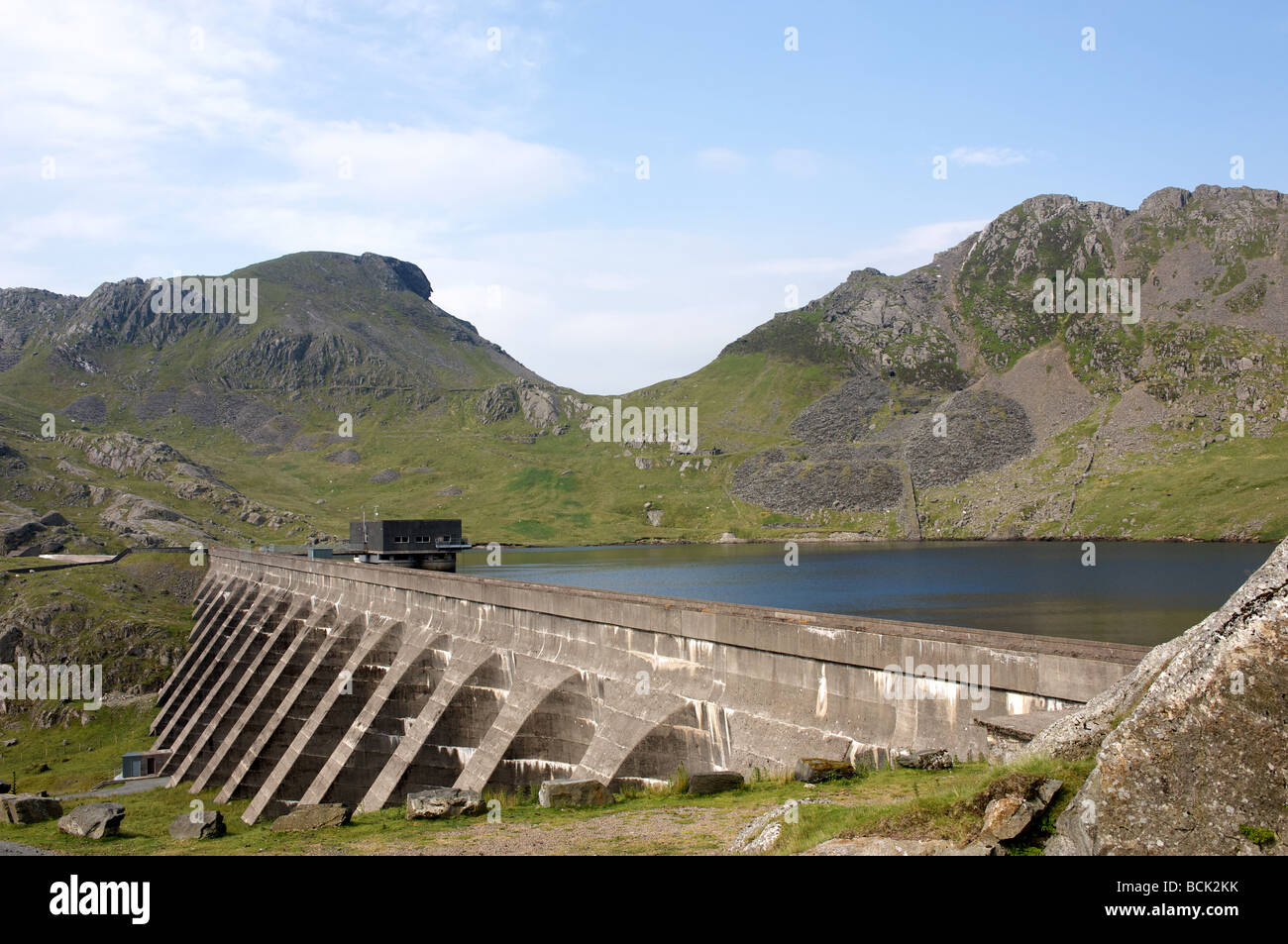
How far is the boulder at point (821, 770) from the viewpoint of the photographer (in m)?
16.4

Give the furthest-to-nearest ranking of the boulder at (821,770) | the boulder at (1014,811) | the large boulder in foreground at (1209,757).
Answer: the boulder at (821,770), the boulder at (1014,811), the large boulder in foreground at (1209,757)

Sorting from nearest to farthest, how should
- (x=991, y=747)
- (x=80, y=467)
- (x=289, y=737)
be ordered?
(x=991, y=747)
(x=289, y=737)
(x=80, y=467)

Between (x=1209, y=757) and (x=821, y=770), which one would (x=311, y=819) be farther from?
(x=1209, y=757)

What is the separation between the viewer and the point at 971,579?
360 feet

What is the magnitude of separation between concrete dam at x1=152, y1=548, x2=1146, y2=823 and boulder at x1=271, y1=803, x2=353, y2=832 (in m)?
5.68

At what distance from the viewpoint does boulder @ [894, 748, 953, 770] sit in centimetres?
1567

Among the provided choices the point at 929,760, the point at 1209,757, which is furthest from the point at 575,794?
the point at 1209,757

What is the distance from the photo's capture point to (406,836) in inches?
651

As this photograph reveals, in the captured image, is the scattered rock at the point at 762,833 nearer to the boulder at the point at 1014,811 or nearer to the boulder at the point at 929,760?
the boulder at the point at 1014,811

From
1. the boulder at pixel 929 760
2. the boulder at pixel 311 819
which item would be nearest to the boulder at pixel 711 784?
the boulder at pixel 929 760

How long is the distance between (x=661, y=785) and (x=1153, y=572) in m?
108

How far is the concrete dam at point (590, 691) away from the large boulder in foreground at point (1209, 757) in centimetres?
774
